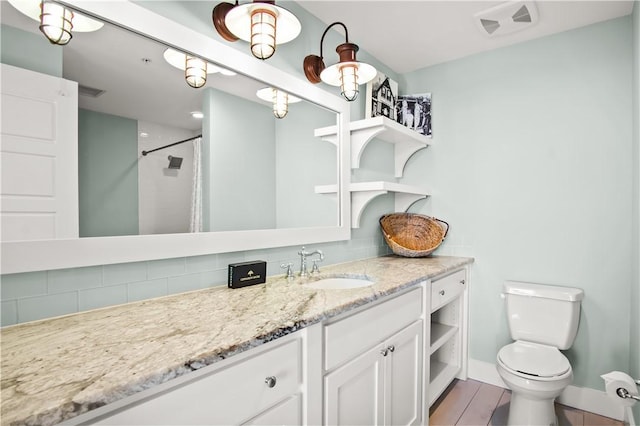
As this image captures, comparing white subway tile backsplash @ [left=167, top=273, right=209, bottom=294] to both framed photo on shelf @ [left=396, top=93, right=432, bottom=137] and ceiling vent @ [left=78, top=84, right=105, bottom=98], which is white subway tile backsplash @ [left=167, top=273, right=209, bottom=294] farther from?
framed photo on shelf @ [left=396, top=93, right=432, bottom=137]

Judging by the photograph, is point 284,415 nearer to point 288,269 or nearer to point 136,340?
point 136,340

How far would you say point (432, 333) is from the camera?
2369 millimetres

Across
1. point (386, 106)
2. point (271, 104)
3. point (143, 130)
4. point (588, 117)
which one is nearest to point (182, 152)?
point (143, 130)

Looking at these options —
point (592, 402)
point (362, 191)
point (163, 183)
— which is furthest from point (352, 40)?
point (592, 402)

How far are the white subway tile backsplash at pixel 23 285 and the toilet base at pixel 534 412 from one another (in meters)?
2.20

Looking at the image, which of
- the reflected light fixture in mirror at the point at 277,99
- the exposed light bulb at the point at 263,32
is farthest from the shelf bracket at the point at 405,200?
the exposed light bulb at the point at 263,32

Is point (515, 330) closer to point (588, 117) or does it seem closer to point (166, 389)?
point (588, 117)

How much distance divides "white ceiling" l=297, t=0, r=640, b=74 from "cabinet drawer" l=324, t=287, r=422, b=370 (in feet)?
5.27

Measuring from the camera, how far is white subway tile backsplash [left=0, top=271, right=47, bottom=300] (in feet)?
3.15

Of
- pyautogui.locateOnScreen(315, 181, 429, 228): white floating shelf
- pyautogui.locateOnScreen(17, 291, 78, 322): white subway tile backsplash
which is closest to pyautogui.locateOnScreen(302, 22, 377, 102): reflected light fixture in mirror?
pyautogui.locateOnScreen(315, 181, 429, 228): white floating shelf

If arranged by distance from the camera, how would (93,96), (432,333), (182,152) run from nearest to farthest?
(93,96), (182,152), (432,333)

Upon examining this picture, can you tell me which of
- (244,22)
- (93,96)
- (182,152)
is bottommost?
(182,152)

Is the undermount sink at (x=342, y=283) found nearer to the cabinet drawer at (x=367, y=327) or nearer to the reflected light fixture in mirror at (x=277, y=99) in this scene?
the cabinet drawer at (x=367, y=327)

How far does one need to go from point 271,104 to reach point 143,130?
0.69 meters
